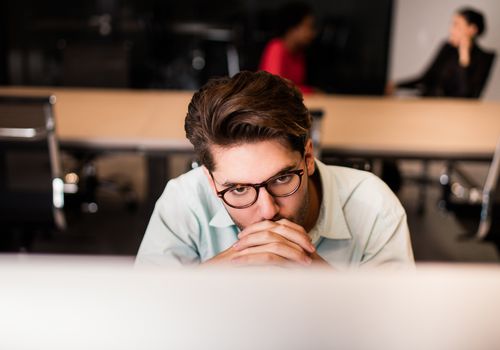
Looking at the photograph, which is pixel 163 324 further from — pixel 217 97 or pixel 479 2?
pixel 479 2

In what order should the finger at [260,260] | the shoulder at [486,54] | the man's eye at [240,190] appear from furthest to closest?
the shoulder at [486,54], the man's eye at [240,190], the finger at [260,260]

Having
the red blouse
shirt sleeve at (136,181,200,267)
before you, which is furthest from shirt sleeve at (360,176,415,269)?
the red blouse

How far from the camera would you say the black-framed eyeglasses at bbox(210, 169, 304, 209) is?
109 centimetres

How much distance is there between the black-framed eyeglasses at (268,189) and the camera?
1089 mm

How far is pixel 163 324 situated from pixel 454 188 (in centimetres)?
260

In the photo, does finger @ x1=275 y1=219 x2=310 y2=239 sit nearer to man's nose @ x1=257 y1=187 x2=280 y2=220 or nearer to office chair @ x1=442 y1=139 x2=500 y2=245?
man's nose @ x1=257 y1=187 x2=280 y2=220

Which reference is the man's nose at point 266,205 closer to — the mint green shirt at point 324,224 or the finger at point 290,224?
the finger at point 290,224

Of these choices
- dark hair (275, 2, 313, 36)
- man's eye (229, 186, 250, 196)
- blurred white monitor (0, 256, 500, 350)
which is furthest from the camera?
dark hair (275, 2, 313, 36)

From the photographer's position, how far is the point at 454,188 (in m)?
2.82

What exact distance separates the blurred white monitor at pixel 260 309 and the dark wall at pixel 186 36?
5.21 meters

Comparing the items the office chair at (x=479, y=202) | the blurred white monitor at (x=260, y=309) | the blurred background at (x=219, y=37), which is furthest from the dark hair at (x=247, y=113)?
the blurred background at (x=219, y=37)

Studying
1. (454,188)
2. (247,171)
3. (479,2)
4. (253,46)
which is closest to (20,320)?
(247,171)

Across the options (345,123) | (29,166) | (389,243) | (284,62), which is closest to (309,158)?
(389,243)

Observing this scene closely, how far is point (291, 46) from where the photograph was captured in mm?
3371
